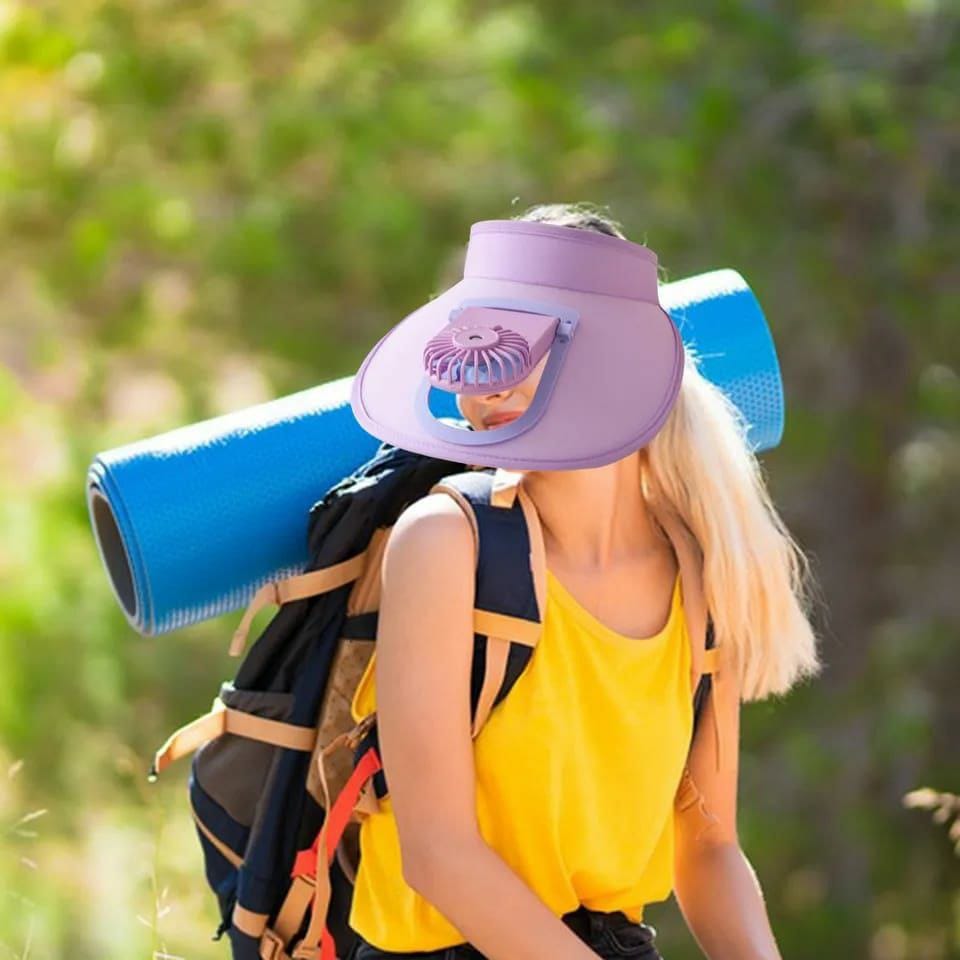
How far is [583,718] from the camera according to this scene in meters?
1.55

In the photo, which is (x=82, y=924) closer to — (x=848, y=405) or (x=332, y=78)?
(x=332, y=78)

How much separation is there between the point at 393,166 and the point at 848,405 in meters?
2.13

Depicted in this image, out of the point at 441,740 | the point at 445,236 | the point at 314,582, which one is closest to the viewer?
the point at 441,740

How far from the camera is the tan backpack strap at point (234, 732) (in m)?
1.67

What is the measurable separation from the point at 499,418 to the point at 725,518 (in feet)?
0.95

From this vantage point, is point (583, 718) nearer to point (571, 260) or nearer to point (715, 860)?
point (715, 860)

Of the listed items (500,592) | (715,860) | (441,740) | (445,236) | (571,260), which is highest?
(571,260)

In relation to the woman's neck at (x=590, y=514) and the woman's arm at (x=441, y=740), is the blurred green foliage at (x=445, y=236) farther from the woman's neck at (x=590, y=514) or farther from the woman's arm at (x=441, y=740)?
the woman's arm at (x=441, y=740)

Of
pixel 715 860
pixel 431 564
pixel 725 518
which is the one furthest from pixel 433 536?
pixel 715 860

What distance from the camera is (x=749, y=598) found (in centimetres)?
167

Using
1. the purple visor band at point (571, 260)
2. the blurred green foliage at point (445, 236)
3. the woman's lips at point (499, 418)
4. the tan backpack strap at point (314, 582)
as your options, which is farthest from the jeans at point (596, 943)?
the blurred green foliage at point (445, 236)

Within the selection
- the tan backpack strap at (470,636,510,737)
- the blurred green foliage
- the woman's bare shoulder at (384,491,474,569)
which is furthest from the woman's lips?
the blurred green foliage

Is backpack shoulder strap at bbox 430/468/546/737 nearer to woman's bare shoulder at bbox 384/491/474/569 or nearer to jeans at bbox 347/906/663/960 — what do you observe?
woman's bare shoulder at bbox 384/491/474/569

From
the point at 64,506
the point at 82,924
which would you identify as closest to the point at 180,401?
the point at 64,506
